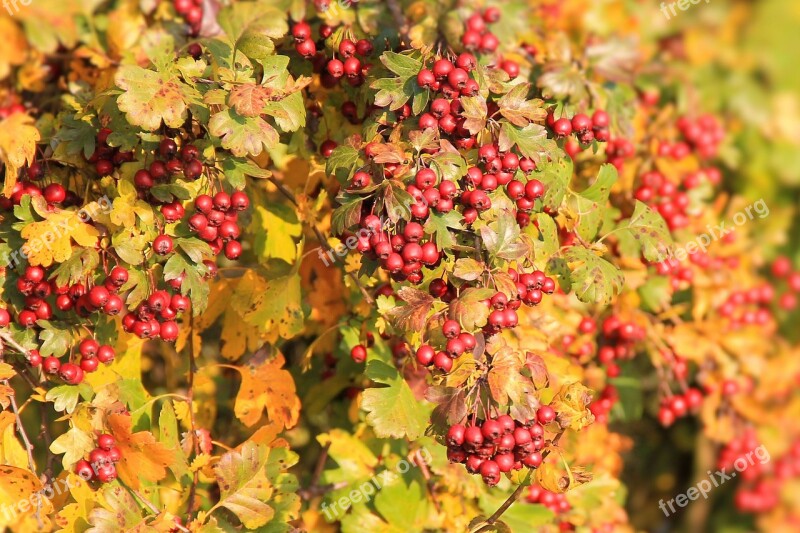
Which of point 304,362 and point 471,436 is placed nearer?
point 471,436

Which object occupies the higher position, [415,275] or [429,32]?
[429,32]

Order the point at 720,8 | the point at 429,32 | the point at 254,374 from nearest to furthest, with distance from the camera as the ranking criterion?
the point at 429,32 → the point at 254,374 → the point at 720,8

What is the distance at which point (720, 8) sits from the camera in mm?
3984

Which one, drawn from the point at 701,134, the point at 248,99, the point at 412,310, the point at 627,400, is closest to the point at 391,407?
the point at 412,310

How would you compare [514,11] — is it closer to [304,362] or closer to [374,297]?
[374,297]

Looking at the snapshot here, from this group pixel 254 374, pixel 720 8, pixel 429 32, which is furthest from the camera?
pixel 720 8

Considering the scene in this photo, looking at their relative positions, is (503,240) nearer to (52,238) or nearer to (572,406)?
(572,406)

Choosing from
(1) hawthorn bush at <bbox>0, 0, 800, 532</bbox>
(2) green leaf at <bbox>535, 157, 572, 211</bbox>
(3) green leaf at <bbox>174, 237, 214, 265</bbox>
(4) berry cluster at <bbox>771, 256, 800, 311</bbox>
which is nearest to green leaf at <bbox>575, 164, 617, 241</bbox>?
(1) hawthorn bush at <bbox>0, 0, 800, 532</bbox>

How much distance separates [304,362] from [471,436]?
795 mm

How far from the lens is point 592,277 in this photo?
1921mm

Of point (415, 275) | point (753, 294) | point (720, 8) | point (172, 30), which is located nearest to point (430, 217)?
point (415, 275)

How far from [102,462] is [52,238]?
0.47m

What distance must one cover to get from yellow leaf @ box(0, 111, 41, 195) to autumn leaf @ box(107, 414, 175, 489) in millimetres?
536

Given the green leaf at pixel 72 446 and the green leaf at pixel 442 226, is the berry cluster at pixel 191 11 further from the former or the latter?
the green leaf at pixel 72 446
